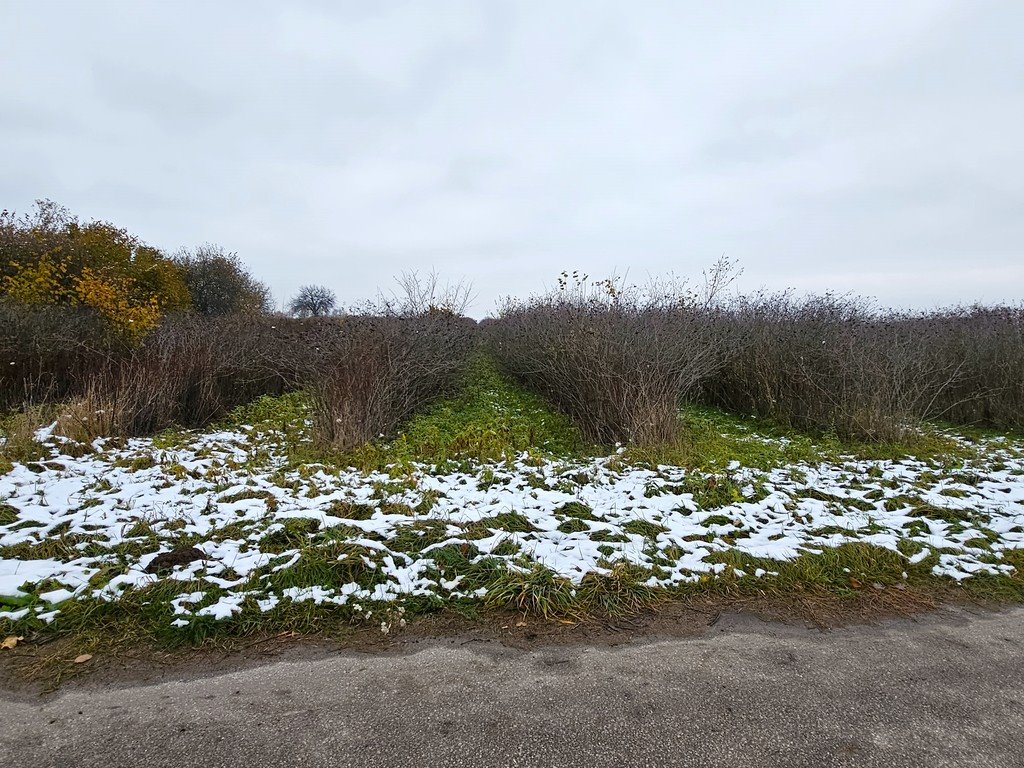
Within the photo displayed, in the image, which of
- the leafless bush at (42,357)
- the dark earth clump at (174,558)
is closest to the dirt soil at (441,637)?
the dark earth clump at (174,558)

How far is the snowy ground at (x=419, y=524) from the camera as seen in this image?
2955mm

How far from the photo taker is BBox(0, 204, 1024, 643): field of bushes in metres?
3.00

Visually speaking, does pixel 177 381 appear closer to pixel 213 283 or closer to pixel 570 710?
pixel 570 710

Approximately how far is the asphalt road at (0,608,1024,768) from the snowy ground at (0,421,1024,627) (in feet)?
1.88

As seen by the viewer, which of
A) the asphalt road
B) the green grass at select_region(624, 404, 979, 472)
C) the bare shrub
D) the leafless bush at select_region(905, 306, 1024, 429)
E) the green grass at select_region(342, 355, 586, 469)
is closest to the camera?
the asphalt road

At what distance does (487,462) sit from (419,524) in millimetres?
1874

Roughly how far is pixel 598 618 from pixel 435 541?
1290 mm

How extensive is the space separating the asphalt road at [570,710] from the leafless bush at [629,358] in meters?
3.91

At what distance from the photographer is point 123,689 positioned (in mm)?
2148

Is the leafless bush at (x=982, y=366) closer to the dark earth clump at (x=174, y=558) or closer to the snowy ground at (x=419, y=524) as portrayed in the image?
the snowy ground at (x=419, y=524)

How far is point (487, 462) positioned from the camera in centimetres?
553

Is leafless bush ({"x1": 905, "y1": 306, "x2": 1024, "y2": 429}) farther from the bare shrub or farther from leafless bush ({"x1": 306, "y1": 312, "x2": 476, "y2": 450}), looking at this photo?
the bare shrub

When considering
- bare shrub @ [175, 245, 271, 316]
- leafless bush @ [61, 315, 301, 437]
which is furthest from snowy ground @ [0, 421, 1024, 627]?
bare shrub @ [175, 245, 271, 316]

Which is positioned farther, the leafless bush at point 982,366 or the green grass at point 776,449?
the leafless bush at point 982,366
